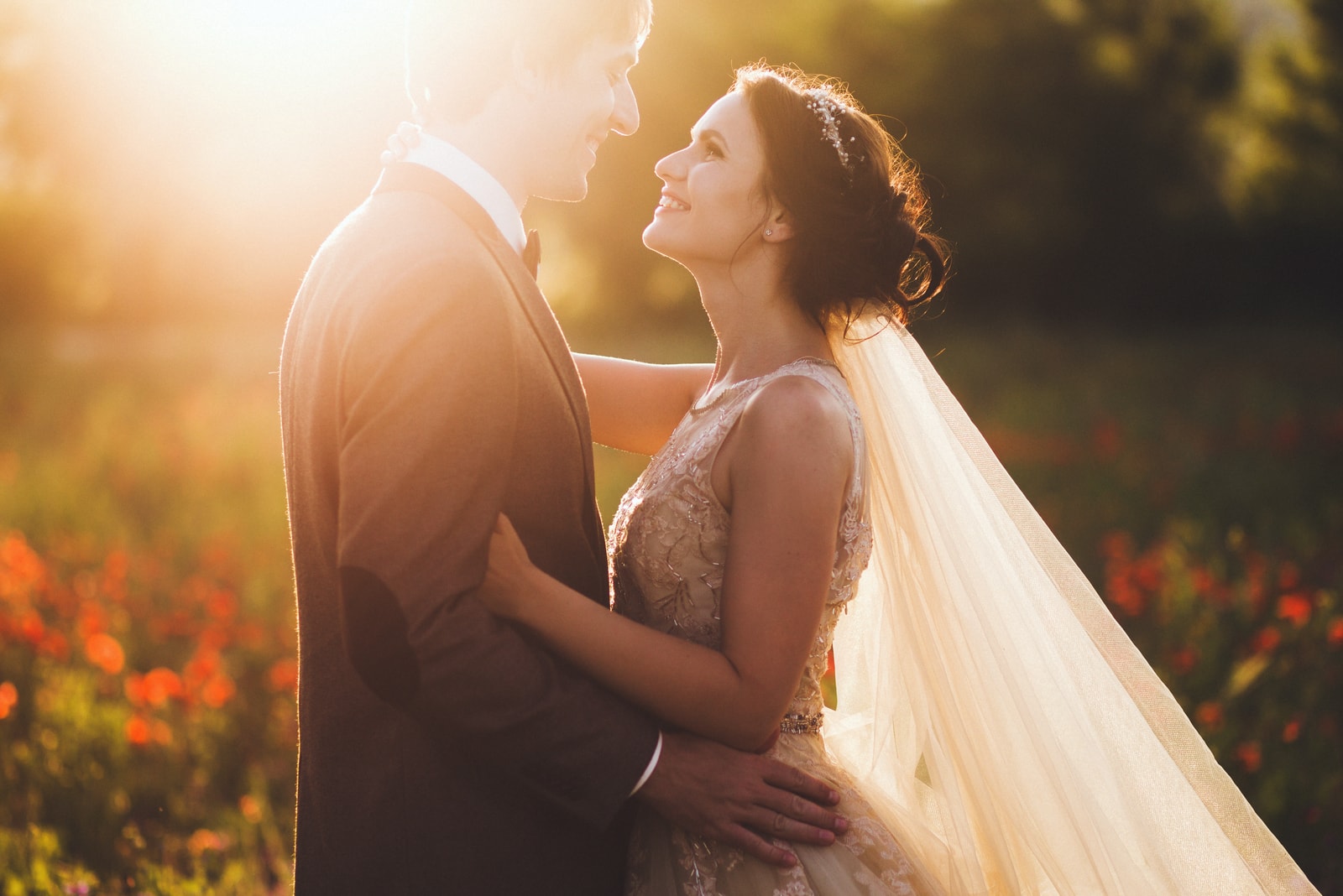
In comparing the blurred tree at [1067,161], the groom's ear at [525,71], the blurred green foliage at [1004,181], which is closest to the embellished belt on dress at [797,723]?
the groom's ear at [525,71]

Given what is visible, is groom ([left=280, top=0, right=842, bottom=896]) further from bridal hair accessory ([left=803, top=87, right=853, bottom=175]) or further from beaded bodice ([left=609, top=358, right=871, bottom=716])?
bridal hair accessory ([left=803, top=87, right=853, bottom=175])

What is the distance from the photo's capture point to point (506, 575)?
1772 mm

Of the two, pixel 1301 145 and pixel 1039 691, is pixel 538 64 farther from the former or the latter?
pixel 1301 145

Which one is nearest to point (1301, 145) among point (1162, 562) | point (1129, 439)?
point (1129, 439)

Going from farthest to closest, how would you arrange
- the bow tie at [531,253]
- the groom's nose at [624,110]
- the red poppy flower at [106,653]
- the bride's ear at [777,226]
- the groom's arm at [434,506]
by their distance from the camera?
the red poppy flower at [106,653] → the bride's ear at [777,226] → the groom's nose at [624,110] → the bow tie at [531,253] → the groom's arm at [434,506]

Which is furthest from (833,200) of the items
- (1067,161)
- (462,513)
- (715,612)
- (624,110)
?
(1067,161)

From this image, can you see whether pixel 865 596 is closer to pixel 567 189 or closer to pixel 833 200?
pixel 833 200

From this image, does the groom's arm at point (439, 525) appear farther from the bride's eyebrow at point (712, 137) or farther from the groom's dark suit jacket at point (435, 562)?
the bride's eyebrow at point (712, 137)

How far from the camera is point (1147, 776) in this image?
7.68ft

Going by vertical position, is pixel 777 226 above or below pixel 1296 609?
above

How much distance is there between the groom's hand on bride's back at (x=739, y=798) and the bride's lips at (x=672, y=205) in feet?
4.11

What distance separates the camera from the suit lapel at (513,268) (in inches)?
71.2

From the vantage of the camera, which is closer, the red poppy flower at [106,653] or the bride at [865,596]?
the bride at [865,596]

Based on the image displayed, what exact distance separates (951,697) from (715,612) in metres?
0.59
